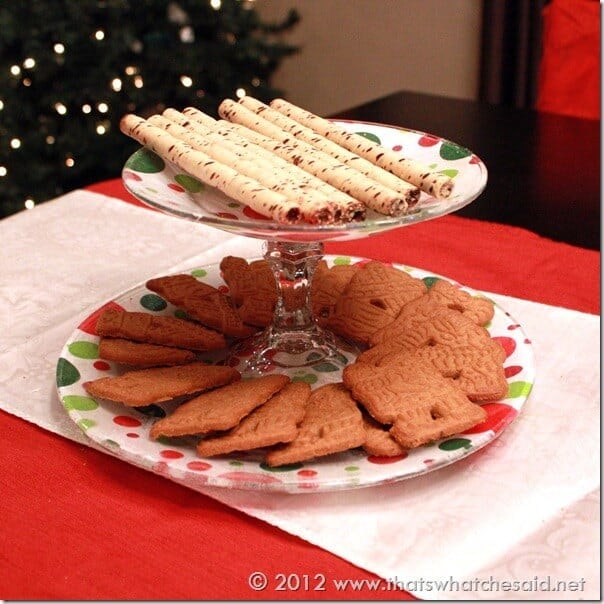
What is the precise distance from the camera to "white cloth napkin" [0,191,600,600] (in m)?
0.67

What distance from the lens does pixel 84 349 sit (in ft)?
3.06

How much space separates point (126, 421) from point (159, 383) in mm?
44

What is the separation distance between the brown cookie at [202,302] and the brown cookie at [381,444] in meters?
0.24

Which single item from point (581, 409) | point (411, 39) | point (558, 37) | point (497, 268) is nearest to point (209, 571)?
point (581, 409)

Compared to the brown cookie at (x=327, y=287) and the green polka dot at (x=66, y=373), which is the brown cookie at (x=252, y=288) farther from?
the green polka dot at (x=66, y=373)

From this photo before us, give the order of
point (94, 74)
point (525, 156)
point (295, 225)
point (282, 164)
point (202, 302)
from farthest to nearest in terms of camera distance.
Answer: point (94, 74)
point (525, 156)
point (202, 302)
point (282, 164)
point (295, 225)

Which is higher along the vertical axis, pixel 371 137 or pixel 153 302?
pixel 371 137

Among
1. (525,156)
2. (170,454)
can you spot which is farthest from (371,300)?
(525,156)

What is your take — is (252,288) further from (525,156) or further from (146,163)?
(525,156)

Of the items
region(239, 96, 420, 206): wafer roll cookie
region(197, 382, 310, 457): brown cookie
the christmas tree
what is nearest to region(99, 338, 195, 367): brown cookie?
region(197, 382, 310, 457): brown cookie

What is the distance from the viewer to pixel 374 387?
797 mm

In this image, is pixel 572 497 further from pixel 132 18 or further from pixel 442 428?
pixel 132 18

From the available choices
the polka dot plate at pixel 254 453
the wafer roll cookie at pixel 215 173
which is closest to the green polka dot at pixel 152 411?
the polka dot plate at pixel 254 453

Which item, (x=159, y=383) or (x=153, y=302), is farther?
(x=153, y=302)
